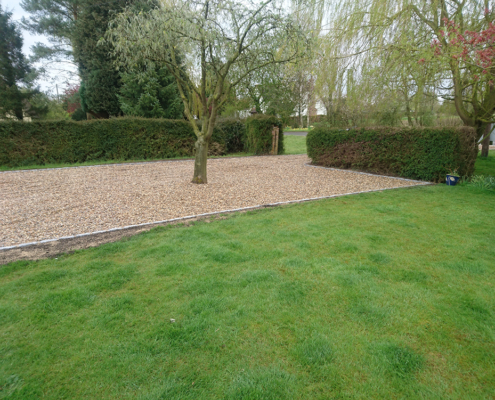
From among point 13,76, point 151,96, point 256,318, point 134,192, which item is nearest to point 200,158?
point 134,192

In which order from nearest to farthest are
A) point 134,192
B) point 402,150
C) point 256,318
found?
1. point 256,318
2. point 134,192
3. point 402,150

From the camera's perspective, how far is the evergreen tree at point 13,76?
18297mm

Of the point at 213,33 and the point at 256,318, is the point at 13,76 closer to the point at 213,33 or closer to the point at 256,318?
the point at 213,33

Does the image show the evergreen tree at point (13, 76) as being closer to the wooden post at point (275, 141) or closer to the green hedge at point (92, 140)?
the green hedge at point (92, 140)

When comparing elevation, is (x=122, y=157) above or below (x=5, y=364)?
above

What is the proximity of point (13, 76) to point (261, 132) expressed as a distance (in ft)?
56.2

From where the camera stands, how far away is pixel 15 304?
2.40 meters

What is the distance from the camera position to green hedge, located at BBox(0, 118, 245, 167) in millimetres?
10266

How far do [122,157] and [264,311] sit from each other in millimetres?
11051

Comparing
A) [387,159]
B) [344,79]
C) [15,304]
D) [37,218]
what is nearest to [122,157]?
[37,218]

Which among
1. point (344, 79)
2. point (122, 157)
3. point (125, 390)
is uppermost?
point (344, 79)

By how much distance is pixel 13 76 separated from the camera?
19234 millimetres

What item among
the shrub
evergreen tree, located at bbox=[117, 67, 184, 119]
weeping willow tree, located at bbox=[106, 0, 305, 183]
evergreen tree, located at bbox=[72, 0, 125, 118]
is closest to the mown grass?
weeping willow tree, located at bbox=[106, 0, 305, 183]

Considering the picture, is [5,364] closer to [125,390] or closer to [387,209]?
[125,390]
